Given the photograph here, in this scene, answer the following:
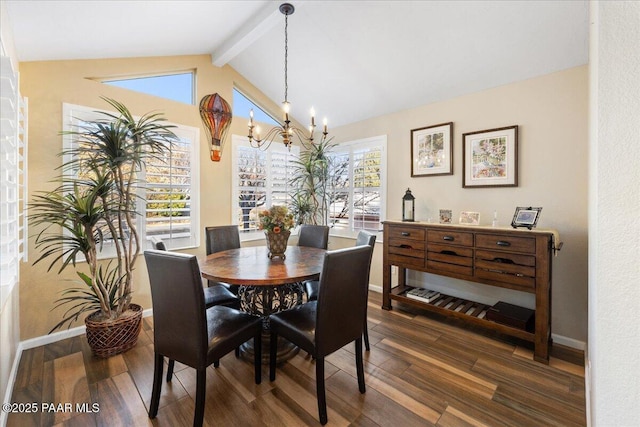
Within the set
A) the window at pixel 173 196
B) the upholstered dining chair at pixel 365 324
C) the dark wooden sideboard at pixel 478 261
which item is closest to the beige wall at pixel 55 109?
the window at pixel 173 196

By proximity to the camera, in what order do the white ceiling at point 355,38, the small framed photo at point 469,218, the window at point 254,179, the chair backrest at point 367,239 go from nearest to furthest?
the white ceiling at point 355,38 → the chair backrest at point 367,239 → the small framed photo at point 469,218 → the window at point 254,179

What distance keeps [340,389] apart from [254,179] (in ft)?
9.48

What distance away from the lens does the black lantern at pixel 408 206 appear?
10.4 feet

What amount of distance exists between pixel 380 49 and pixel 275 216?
6.68ft

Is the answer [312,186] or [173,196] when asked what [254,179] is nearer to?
[312,186]

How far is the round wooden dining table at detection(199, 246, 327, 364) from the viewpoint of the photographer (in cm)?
178

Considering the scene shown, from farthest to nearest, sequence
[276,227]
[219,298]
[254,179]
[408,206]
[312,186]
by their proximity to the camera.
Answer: [312,186] < [254,179] < [408,206] < [276,227] < [219,298]

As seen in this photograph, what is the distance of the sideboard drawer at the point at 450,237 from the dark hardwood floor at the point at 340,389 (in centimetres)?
91

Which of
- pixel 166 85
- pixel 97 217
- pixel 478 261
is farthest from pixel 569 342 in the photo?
pixel 166 85

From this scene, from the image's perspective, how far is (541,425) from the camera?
1.56 metres

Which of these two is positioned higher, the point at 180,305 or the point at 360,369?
the point at 180,305

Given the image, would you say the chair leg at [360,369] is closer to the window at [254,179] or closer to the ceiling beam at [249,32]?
the window at [254,179]

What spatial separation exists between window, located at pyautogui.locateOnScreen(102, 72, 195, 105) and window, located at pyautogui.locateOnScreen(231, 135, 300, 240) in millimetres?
761

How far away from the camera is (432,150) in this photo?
317 centimetres
